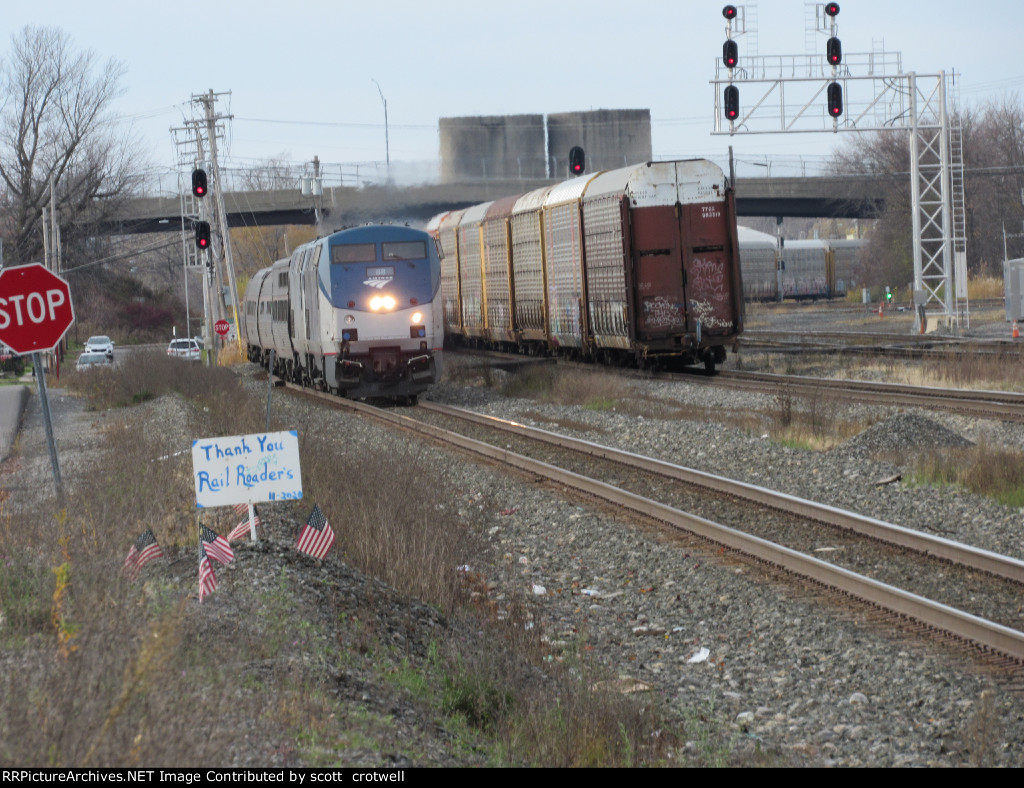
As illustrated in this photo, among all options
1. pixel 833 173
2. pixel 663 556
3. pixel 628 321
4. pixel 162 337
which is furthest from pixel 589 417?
pixel 162 337

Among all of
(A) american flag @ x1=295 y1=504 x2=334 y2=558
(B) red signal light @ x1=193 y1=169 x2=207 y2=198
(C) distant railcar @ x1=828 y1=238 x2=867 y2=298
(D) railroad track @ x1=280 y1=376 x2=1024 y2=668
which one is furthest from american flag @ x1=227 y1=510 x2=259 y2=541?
(C) distant railcar @ x1=828 y1=238 x2=867 y2=298

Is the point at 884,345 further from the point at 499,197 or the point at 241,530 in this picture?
the point at 499,197

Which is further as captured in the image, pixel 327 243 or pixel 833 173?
pixel 833 173

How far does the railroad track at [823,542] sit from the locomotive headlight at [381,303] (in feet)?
22.3

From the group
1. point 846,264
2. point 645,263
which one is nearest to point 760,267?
point 846,264

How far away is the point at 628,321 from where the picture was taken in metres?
21.5

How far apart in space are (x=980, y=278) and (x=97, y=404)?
1905 inches

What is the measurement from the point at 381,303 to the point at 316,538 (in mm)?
12887

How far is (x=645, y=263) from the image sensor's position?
2155cm

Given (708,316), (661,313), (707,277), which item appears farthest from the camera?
(708,316)

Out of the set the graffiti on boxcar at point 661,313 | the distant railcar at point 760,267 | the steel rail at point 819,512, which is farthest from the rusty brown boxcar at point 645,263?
the distant railcar at point 760,267

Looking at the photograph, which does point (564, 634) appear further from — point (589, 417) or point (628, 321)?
point (628, 321)

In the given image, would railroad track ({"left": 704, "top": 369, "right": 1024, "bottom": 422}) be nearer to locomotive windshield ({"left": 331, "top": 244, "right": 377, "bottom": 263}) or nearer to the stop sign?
locomotive windshield ({"left": 331, "top": 244, "right": 377, "bottom": 263})

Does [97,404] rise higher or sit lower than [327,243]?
lower
